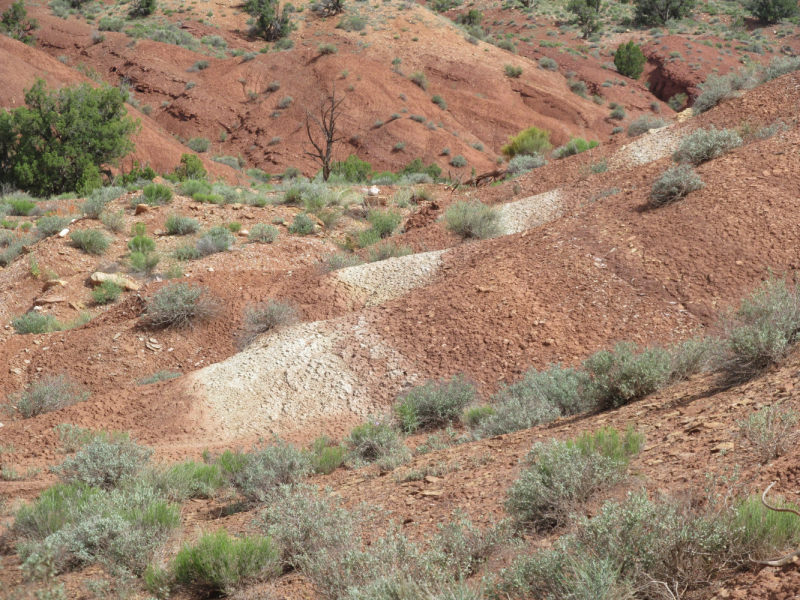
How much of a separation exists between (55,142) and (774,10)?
50.4 meters

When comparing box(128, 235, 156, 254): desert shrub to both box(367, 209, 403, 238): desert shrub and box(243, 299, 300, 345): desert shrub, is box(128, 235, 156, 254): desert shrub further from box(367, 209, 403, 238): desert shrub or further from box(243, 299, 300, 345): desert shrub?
box(243, 299, 300, 345): desert shrub

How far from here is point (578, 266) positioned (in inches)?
333

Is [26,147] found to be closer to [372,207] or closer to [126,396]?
[372,207]

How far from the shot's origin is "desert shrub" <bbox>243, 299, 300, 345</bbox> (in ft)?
31.0

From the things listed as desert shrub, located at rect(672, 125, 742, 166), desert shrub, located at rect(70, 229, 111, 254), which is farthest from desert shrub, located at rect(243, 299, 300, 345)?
desert shrub, located at rect(672, 125, 742, 166)

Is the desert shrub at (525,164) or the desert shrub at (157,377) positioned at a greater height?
the desert shrub at (525,164)

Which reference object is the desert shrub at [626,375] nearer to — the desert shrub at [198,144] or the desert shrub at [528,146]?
the desert shrub at [528,146]

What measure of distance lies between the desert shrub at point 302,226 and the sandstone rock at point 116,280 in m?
4.08

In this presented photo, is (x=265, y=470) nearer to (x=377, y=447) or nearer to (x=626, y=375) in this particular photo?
(x=377, y=447)

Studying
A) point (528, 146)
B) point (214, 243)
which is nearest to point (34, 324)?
point (214, 243)

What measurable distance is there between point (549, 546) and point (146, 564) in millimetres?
2294

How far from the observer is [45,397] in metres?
8.48

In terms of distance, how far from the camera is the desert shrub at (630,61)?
4244 cm

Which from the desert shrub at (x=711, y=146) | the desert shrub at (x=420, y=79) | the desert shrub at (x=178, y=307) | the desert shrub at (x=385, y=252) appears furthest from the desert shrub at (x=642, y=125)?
the desert shrub at (x=420, y=79)
